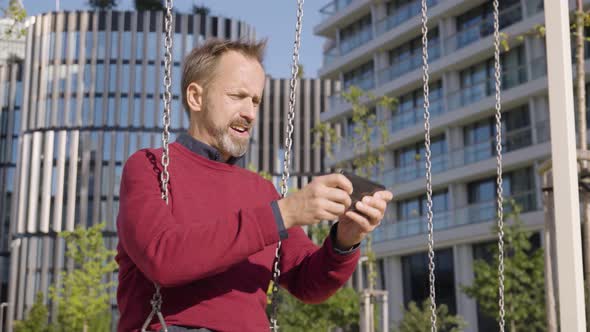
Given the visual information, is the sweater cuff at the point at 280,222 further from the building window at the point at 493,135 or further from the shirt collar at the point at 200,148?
the building window at the point at 493,135

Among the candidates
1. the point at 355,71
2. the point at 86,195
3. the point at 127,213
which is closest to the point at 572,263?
the point at 127,213

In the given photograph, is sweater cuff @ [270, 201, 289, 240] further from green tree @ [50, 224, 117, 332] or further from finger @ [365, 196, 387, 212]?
green tree @ [50, 224, 117, 332]

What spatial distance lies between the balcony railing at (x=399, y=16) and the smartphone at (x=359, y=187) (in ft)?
108

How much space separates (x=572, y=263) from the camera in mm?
3471

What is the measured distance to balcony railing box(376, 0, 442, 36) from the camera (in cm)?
3472

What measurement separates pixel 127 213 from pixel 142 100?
57024mm

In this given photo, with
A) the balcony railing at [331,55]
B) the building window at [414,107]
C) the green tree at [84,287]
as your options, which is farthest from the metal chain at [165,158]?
the balcony railing at [331,55]

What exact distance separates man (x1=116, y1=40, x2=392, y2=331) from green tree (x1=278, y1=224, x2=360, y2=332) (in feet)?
73.4

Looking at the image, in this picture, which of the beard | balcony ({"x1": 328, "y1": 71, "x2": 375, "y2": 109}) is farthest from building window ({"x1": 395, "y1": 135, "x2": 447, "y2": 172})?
the beard

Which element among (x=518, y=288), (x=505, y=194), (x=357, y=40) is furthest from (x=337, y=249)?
(x=357, y=40)

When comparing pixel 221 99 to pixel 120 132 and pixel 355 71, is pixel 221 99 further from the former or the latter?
pixel 120 132

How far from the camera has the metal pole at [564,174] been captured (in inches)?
136

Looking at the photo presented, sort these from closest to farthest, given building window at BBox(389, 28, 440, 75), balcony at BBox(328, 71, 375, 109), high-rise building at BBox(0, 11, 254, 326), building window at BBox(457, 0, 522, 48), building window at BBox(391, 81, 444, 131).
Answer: building window at BBox(457, 0, 522, 48), building window at BBox(391, 81, 444, 131), building window at BBox(389, 28, 440, 75), balcony at BBox(328, 71, 375, 109), high-rise building at BBox(0, 11, 254, 326)

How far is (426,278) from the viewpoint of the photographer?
33.4m
